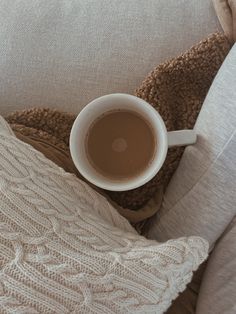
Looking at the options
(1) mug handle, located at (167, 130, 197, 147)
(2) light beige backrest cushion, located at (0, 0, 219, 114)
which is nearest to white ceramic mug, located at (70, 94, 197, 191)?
(1) mug handle, located at (167, 130, 197, 147)

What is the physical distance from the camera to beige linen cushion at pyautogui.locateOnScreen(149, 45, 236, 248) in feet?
2.10

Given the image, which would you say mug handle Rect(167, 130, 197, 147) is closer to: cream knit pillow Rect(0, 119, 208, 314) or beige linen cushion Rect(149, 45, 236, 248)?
beige linen cushion Rect(149, 45, 236, 248)

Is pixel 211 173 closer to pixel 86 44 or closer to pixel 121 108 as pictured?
pixel 121 108

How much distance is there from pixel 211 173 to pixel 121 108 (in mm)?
168

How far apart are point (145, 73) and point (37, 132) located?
0.22 meters

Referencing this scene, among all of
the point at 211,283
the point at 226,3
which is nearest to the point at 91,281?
the point at 211,283

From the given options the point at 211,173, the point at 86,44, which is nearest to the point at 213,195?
the point at 211,173

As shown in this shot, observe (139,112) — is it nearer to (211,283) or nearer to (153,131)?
(153,131)

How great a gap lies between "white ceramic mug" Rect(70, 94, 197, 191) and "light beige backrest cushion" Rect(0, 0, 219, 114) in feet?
0.43

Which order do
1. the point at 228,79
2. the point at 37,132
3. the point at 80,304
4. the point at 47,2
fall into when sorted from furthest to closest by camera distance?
the point at 47,2
the point at 37,132
the point at 228,79
the point at 80,304

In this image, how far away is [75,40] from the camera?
0.82 m

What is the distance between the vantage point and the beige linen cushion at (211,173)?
64cm

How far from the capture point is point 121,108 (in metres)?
0.70

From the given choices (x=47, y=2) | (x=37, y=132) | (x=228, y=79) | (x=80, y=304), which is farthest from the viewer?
(x=47, y=2)
